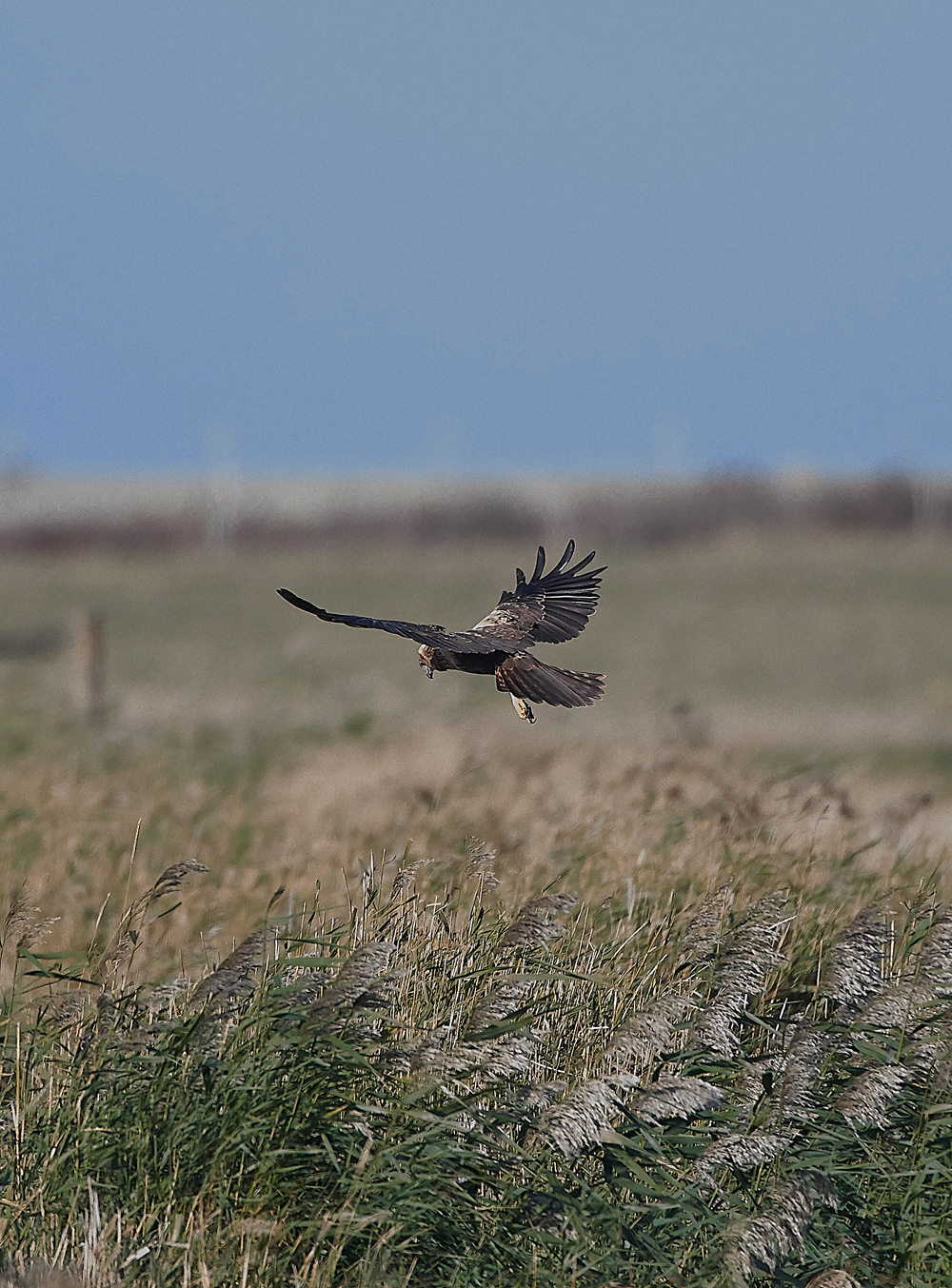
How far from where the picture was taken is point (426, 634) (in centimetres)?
406

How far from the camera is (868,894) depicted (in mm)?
7586

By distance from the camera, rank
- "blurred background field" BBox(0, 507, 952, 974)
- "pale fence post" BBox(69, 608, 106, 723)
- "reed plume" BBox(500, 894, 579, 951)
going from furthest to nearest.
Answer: "pale fence post" BBox(69, 608, 106, 723)
"blurred background field" BBox(0, 507, 952, 974)
"reed plume" BBox(500, 894, 579, 951)

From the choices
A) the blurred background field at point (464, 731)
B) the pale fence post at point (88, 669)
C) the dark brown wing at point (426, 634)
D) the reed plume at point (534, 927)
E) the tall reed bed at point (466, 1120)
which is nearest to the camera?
the dark brown wing at point (426, 634)

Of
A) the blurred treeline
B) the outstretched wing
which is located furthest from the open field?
the blurred treeline

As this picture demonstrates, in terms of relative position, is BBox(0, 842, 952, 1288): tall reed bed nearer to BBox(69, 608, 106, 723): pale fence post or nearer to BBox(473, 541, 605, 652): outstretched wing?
BBox(473, 541, 605, 652): outstretched wing

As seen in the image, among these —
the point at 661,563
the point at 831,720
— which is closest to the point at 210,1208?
the point at 831,720

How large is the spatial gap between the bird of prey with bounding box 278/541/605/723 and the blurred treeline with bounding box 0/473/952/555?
127 ft

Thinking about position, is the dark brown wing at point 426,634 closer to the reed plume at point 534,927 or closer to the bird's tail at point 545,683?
the bird's tail at point 545,683

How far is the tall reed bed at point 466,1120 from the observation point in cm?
490

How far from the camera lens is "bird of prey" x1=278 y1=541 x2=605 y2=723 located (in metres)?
4.04

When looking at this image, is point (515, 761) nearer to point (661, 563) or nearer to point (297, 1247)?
point (297, 1247)

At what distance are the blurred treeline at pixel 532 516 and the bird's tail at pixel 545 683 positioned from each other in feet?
130

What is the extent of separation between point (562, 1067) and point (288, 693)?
19053 mm

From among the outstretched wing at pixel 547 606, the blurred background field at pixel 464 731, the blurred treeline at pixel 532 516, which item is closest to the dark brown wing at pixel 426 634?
the outstretched wing at pixel 547 606
